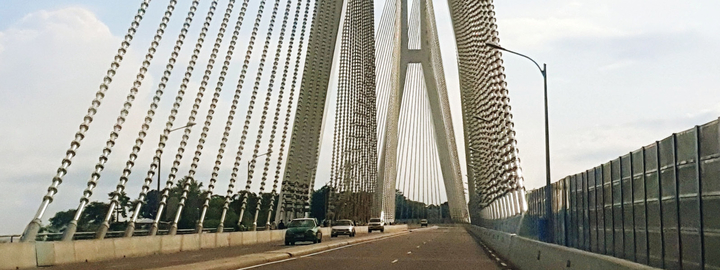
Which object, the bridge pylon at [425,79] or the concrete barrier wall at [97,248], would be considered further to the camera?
the bridge pylon at [425,79]

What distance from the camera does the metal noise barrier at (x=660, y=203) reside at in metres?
12.2

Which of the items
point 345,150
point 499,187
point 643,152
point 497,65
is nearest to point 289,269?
point 643,152

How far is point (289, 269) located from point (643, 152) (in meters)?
11.1

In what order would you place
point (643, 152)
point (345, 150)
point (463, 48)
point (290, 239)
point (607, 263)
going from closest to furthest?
1. point (607, 263)
2. point (643, 152)
3. point (290, 239)
4. point (463, 48)
5. point (345, 150)

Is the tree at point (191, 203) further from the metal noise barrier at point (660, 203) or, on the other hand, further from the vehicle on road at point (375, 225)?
the metal noise barrier at point (660, 203)

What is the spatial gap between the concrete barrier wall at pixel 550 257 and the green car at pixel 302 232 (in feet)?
Answer: 44.3

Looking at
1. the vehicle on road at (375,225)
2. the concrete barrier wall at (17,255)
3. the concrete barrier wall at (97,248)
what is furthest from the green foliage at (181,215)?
the concrete barrier wall at (17,255)

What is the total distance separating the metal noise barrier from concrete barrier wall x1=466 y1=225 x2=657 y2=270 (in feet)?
2.70

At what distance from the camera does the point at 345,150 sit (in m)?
75.6

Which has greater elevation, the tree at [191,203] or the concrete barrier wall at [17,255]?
the tree at [191,203]

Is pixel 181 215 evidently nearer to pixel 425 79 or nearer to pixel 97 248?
pixel 425 79

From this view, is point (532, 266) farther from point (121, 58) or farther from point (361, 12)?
point (361, 12)

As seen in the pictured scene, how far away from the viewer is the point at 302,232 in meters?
49.8

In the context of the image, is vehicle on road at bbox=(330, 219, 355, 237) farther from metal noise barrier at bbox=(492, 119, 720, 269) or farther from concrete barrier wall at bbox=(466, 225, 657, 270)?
metal noise barrier at bbox=(492, 119, 720, 269)
